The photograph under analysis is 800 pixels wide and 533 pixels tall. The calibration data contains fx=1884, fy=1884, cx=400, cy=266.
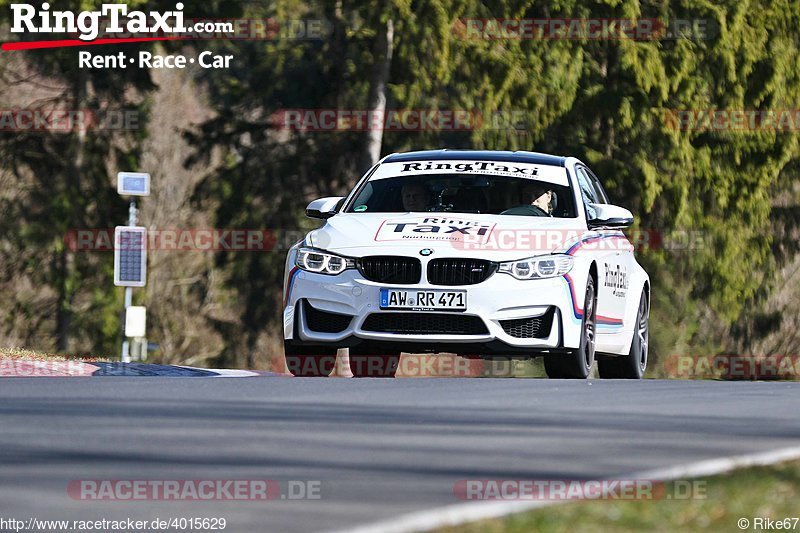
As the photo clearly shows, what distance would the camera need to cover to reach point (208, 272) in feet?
155

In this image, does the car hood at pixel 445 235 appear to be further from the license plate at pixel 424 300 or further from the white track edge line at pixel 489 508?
the white track edge line at pixel 489 508

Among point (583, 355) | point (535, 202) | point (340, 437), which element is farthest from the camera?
point (535, 202)

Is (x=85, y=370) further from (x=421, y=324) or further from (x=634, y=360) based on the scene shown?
(x=634, y=360)

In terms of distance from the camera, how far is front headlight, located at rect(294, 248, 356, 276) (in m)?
13.7

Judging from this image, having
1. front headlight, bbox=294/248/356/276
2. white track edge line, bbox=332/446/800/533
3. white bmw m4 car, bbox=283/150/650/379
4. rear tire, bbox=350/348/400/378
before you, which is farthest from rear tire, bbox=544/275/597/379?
white track edge line, bbox=332/446/800/533

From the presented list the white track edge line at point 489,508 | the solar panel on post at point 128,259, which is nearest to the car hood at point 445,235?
the white track edge line at point 489,508

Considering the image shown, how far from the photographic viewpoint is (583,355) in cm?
1412

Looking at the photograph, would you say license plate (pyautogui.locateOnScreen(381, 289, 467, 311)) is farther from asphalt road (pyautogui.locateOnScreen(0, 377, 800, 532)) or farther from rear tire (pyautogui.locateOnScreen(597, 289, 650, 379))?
rear tire (pyautogui.locateOnScreen(597, 289, 650, 379))

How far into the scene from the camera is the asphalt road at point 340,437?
6.65m

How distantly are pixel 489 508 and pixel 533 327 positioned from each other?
7372mm

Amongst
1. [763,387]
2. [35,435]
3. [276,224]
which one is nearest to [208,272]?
[276,224]

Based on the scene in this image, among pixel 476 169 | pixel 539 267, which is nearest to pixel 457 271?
pixel 539 267

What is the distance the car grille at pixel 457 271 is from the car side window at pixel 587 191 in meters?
1.74

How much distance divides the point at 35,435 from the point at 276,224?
29.0m
